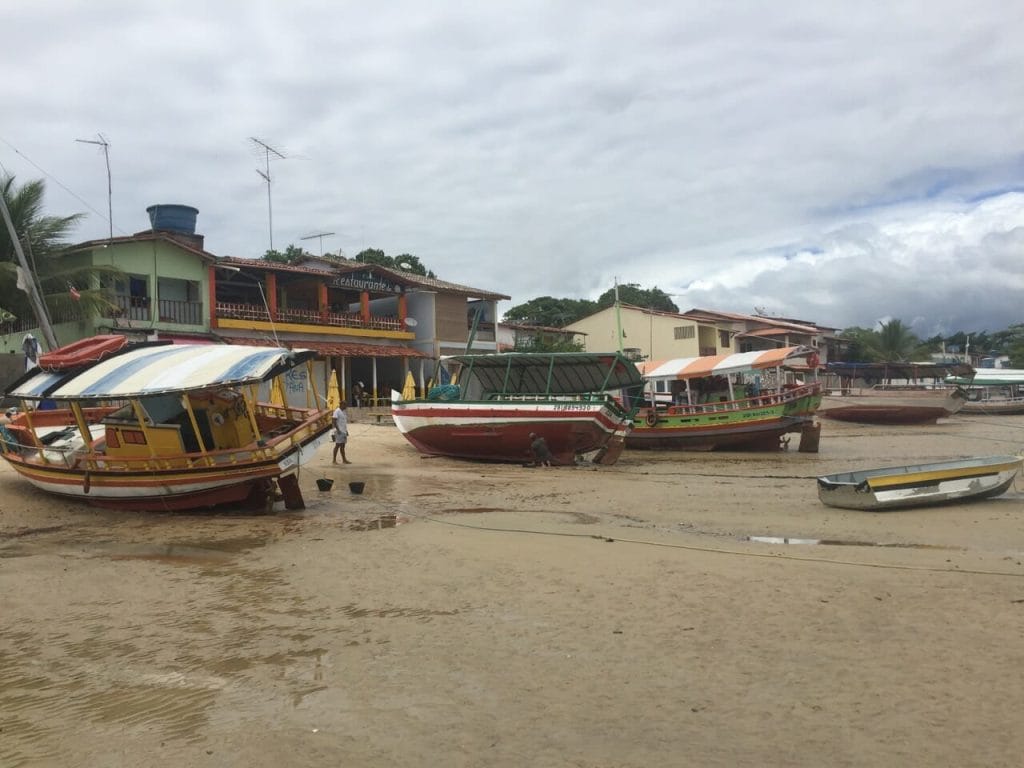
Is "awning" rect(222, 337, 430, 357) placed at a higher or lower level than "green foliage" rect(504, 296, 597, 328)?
lower

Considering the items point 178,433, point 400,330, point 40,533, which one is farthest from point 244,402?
point 400,330

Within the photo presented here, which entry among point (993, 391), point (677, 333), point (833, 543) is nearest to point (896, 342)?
point (993, 391)

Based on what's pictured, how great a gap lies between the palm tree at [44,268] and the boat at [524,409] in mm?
10352

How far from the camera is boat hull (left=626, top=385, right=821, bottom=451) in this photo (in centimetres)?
2200

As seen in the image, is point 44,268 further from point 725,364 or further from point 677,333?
point 677,333

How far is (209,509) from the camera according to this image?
39.1ft

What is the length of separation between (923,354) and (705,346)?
2130 centimetres

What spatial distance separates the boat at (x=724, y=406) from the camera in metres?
21.9

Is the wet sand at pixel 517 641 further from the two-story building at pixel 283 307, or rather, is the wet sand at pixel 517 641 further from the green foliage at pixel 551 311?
the green foliage at pixel 551 311

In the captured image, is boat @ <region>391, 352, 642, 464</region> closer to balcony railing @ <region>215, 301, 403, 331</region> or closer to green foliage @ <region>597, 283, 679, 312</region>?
balcony railing @ <region>215, 301, 403, 331</region>

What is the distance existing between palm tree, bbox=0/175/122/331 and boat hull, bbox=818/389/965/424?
29774 mm

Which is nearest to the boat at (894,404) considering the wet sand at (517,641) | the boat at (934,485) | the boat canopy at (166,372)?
the boat at (934,485)

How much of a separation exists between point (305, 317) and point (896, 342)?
142ft

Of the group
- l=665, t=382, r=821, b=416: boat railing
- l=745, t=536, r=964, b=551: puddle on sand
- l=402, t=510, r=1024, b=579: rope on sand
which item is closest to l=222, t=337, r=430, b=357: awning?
l=665, t=382, r=821, b=416: boat railing
